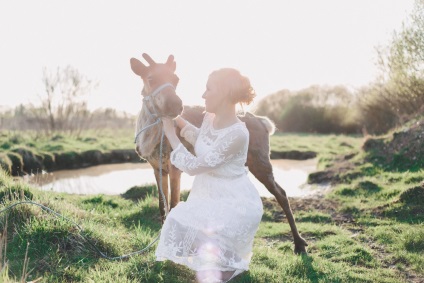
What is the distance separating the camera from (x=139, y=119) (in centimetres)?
547

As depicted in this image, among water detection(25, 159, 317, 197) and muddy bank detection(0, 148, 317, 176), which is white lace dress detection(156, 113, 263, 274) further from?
muddy bank detection(0, 148, 317, 176)

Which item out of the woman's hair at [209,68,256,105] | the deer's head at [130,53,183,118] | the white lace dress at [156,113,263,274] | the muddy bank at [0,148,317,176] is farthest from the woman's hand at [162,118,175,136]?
the muddy bank at [0,148,317,176]

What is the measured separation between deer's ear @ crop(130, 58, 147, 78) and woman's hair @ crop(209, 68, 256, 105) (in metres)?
1.32

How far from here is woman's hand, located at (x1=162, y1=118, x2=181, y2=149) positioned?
12.6ft

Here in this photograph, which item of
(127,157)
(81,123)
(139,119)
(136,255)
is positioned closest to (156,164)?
(139,119)

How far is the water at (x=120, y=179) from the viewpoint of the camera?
36.6 ft

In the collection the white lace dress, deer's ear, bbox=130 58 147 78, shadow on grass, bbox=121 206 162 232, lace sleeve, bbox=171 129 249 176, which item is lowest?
shadow on grass, bbox=121 206 162 232

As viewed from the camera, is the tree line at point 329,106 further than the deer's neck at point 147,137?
Yes

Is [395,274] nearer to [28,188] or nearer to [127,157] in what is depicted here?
[28,188]

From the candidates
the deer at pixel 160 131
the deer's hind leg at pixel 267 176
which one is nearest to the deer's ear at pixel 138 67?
the deer at pixel 160 131

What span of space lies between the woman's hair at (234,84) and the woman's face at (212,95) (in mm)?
34

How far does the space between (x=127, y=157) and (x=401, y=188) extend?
11752 millimetres

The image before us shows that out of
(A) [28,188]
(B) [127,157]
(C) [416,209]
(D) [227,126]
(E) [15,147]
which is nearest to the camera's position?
Answer: (D) [227,126]

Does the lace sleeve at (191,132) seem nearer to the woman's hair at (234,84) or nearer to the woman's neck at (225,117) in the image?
the woman's neck at (225,117)
